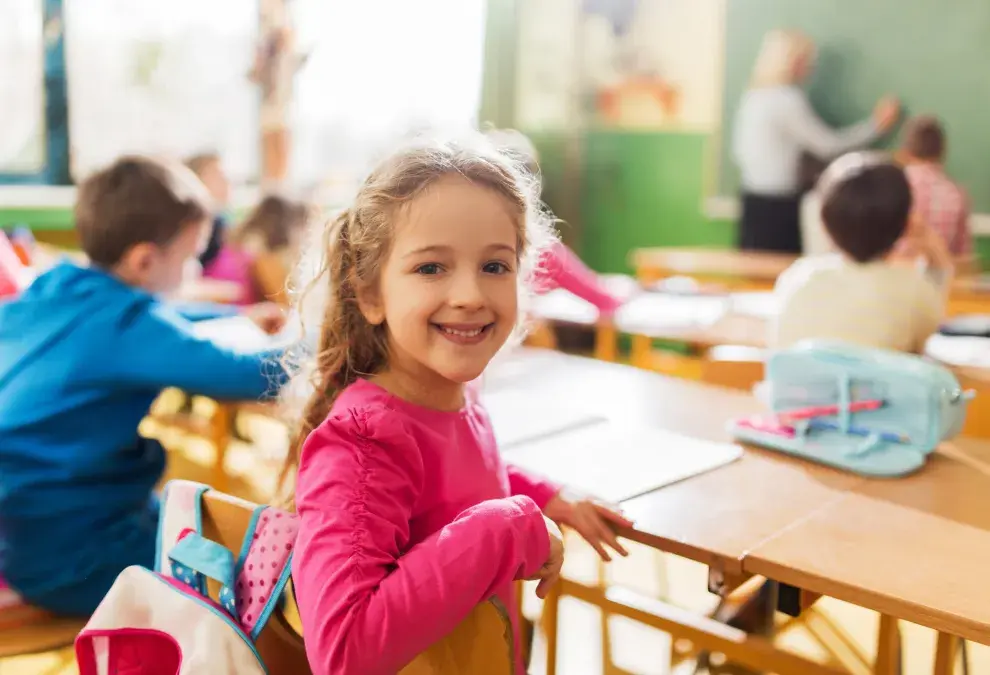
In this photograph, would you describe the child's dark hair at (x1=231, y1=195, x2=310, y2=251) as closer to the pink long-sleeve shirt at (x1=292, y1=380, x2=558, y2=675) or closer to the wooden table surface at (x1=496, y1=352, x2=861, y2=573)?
the wooden table surface at (x1=496, y1=352, x2=861, y2=573)

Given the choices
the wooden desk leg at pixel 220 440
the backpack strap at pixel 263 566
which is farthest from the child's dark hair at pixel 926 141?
the backpack strap at pixel 263 566

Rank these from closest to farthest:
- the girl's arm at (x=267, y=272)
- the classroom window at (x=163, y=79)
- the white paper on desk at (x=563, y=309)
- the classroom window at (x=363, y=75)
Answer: the white paper on desk at (x=563, y=309) < the girl's arm at (x=267, y=272) < the classroom window at (x=163, y=79) < the classroom window at (x=363, y=75)

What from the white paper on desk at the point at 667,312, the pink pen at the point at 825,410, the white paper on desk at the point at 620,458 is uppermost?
the pink pen at the point at 825,410

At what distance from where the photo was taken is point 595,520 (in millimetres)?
1222

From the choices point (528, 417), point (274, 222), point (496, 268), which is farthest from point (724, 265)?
point (496, 268)

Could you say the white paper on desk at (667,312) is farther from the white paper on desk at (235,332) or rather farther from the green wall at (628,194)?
the green wall at (628,194)

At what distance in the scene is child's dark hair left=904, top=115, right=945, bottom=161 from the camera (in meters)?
4.58

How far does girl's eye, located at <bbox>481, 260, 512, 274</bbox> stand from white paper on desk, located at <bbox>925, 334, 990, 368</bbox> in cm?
134

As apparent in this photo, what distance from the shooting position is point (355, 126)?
578 cm

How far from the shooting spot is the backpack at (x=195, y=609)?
0.98 meters

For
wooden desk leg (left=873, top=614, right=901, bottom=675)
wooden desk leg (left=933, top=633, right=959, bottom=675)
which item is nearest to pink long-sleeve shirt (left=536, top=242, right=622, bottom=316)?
wooden desk leg (left=873, top=614, right=901, bottom=675)

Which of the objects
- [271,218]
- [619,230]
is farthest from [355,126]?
[271,218]

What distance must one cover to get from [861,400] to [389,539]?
867 mm

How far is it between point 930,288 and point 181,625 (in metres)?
1.66
